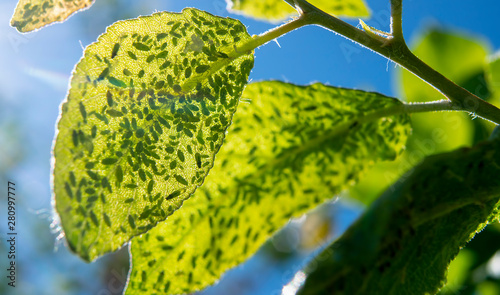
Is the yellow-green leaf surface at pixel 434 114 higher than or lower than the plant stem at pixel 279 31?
lower

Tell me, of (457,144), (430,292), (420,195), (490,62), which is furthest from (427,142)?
(420,195)

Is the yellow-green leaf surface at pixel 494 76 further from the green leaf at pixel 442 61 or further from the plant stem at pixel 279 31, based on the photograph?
the plant stem at pixel 279 31

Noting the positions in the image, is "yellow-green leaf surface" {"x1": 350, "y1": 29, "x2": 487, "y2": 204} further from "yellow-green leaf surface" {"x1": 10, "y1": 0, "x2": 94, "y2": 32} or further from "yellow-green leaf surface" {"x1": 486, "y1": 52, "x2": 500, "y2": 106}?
"yellow-green leaf surface" {"x1": 10, "y1": 0, "x2": 94, "y2": 32}

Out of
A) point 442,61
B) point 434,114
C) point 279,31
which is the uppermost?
point 279,31

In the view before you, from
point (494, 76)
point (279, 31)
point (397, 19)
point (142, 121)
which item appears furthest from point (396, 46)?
point (494, 76)

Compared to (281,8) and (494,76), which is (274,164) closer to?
(281,8)

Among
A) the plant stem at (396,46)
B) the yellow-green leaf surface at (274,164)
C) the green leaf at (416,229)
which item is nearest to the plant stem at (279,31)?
the plant stem at (396,46)
